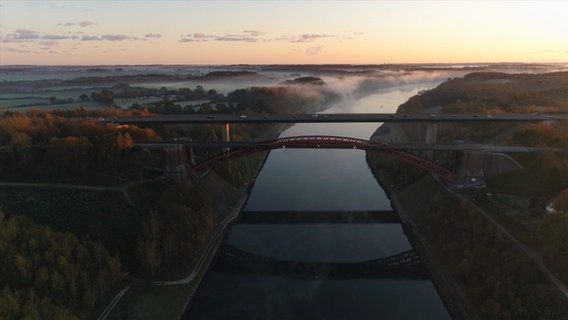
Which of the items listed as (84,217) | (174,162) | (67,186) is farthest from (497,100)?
(67,186)

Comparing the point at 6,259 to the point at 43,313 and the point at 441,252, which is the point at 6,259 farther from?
the point at 441,252

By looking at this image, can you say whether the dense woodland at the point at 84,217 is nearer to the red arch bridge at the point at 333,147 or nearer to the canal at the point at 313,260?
the canal at the point at 313,260

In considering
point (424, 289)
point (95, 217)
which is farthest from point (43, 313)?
point (424, 289)

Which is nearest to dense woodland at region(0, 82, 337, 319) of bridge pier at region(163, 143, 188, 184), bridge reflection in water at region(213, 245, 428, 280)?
bridge pier at region(163, 143, 188, 184)

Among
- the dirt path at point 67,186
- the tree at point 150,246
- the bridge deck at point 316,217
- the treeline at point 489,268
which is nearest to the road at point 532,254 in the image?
the treeline at point 489,268

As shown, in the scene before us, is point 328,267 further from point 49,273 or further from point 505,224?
point 49,273
